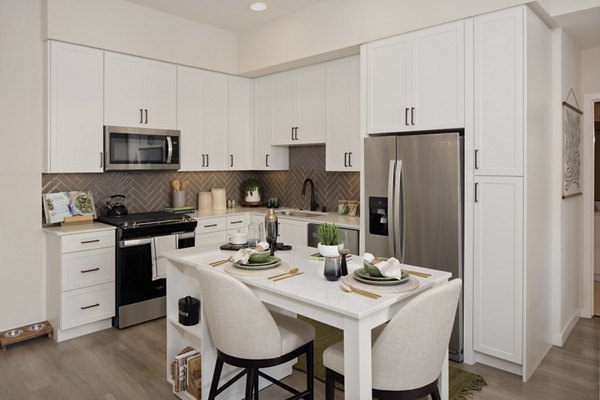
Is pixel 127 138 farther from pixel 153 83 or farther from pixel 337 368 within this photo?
pixel 337 368

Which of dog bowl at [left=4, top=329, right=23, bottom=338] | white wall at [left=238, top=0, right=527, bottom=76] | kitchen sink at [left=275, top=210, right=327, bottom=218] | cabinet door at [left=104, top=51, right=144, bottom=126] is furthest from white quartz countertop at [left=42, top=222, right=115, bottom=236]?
white wall at [left=238, top=0, right=527, bottom=76]

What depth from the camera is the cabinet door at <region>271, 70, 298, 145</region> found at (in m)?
4.70

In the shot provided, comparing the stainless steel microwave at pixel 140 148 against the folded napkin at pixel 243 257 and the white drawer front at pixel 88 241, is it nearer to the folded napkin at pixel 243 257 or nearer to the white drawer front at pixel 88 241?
the white drawer front at pixel 88 241

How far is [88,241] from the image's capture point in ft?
12.0

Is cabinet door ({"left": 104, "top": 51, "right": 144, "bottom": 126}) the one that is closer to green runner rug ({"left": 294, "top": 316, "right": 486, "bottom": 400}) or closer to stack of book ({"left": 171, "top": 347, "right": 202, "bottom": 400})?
stack of book ({"left": 171, "top": 347, "right": 202, "bottom": 400})

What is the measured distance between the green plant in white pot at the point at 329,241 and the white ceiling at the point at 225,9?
2602mm

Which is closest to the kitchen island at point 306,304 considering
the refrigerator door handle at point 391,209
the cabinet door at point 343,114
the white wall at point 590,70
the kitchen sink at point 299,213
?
the refrigerator door handle at point 391,209

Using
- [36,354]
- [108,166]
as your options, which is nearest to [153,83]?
[108,166]

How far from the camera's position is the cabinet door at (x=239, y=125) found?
4996 mm

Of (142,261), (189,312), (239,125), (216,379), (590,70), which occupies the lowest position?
(216,379)

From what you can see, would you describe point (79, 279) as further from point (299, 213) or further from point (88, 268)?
point (299, 213)

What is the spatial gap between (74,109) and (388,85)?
265 cm

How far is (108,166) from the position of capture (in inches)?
157

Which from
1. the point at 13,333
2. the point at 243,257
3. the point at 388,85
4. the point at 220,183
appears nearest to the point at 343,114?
the point at 388,85
